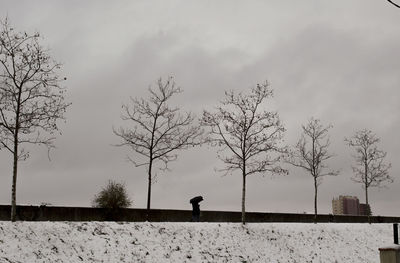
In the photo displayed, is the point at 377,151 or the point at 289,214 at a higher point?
the point at 377,151

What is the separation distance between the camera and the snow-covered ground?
16969 millimetres

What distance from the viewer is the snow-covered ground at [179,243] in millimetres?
16969

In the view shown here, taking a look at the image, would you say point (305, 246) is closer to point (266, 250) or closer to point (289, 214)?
point (266, 250)

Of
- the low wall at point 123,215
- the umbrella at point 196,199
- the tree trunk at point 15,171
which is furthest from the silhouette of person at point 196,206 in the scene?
the tree trunk at point 15,171

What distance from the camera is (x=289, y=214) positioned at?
35.9 meters

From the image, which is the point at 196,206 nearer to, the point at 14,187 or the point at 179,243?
the point at 179,243

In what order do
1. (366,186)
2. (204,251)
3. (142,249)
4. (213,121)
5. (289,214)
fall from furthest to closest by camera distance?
(366,186) → (289,214) → (213,121) → (204,251) → (142,249)

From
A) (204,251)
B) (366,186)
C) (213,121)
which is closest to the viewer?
(204,251)

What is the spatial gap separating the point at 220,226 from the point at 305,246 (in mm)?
5067

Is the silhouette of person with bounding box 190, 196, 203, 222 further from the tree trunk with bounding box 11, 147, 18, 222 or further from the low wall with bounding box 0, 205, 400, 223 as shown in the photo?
the tree trunk with bounding box 11, 147, 18, 222

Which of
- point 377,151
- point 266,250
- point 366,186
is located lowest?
point 266,250

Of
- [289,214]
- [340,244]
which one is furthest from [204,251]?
[289,214]

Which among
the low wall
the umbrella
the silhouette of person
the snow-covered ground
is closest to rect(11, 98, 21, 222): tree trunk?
the snow-covered ground

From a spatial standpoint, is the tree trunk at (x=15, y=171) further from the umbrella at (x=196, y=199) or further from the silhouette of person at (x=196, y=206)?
the silhouette of person at (x=196, y=206)
